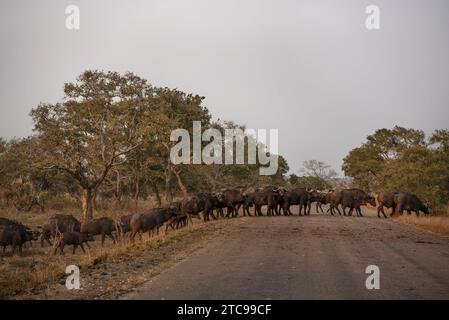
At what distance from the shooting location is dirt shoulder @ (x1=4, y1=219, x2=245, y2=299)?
10.0m

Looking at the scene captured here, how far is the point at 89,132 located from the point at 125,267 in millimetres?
21547

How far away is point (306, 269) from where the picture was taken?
39.3 ft

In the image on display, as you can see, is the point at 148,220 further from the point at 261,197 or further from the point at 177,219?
the point at 261,197

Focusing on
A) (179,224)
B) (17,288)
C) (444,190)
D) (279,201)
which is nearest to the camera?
(17,288)

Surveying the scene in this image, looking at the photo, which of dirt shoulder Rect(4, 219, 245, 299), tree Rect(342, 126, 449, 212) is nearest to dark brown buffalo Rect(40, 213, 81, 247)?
dirt shoulder Rect(4, 219, 245, 299)

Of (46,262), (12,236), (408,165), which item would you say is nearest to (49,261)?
(46,262)

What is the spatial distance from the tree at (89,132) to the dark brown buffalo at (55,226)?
4386 mm

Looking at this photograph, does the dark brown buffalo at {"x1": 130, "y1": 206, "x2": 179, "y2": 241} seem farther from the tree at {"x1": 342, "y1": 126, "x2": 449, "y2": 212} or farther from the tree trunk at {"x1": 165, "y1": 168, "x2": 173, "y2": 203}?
the tree at {"x1": 342, "y1": 126, "x2": 449, "y2": 212}

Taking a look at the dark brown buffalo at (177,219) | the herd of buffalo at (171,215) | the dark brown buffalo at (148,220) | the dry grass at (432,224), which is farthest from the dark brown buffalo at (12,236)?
the dry grass at (432,224)
